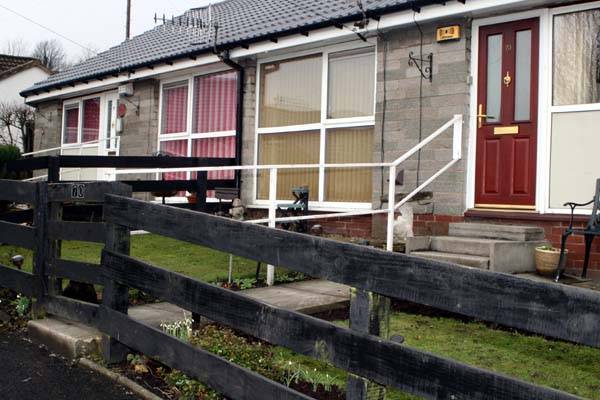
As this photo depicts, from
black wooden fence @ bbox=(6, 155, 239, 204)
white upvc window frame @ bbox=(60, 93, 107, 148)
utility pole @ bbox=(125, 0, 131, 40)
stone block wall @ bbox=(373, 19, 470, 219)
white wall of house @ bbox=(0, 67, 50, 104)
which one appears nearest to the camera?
stone block wall @ bbox=(373, 19, 470, 219)

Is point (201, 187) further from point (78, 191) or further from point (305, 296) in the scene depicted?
point (78, 191)

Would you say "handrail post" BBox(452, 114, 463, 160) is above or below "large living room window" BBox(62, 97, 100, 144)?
below

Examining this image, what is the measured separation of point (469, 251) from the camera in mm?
6512

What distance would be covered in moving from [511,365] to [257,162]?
6754 millimetres

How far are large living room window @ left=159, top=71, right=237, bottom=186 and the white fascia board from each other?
0.50 m

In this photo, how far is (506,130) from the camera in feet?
23.6

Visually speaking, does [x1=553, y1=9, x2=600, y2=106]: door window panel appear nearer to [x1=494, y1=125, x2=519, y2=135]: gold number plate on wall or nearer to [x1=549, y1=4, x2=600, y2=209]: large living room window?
[x1=549, y1=4, x2=600, y2=209]: large living room window

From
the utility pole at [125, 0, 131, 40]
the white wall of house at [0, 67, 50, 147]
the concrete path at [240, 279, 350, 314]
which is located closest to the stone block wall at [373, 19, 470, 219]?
the concrete path at [240, 279, 350, 314]

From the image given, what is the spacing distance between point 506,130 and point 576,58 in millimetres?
1039

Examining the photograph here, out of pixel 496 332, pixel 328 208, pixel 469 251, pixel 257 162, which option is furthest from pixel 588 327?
pixel 257 162

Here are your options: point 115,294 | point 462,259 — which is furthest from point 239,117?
point 115,294

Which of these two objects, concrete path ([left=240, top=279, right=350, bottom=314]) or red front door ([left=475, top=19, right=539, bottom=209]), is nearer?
concrete path ([left=240, top=279, right=350, bottom=314])

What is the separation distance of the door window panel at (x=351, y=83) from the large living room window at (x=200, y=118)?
7.57 feet

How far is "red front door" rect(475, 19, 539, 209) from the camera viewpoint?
7.02m
